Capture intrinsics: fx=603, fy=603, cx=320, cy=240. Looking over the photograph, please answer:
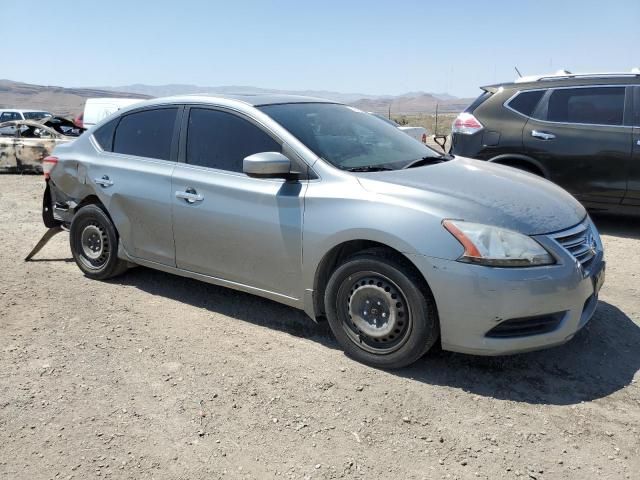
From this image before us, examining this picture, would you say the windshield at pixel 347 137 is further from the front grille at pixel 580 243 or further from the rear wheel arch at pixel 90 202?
the rear wheel arch at pixel 90 202

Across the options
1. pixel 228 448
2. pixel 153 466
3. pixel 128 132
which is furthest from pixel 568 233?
pixel 128 132

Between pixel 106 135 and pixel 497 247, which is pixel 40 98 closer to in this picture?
pixel 106 135

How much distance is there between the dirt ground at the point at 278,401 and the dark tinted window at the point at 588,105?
9.38 ft

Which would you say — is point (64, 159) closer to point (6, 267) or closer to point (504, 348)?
point (6, 267)

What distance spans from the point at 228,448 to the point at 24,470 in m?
0.93

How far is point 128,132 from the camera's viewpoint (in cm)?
512

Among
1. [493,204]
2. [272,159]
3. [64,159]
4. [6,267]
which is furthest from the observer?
[6,267]

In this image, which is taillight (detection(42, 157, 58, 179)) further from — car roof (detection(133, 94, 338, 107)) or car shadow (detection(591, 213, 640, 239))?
car shadow (detection(591, 213, 640, 239))

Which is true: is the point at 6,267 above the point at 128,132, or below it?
below

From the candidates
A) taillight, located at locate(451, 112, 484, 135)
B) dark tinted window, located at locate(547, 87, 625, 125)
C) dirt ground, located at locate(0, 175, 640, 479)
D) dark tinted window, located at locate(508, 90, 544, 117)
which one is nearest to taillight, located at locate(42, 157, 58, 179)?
dirt ground, located at locate(0, 175, 640, 479)

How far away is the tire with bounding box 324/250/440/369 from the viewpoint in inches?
136

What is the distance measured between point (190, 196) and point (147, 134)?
0.89 m

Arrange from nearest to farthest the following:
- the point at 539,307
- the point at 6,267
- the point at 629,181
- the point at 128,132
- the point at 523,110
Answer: the point at 539,307
the point at 128,132
the point at 6,267
the point at 629,181
the point at 523,110

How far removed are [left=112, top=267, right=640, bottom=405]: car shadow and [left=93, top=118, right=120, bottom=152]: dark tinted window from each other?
71.5 inches
